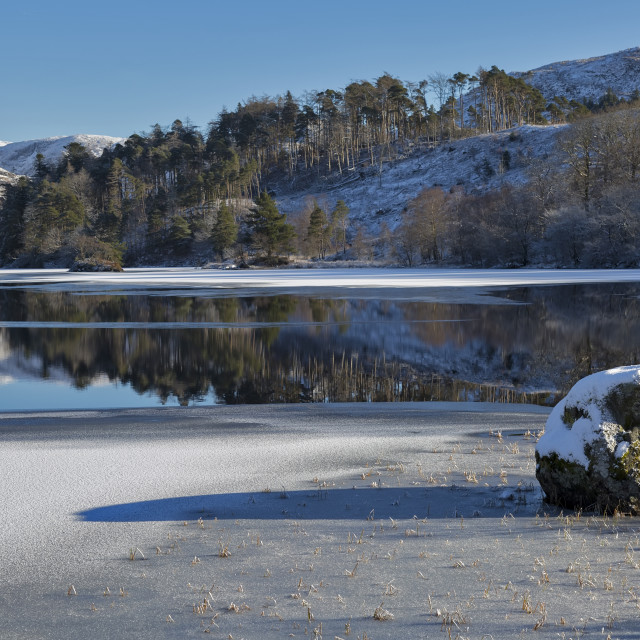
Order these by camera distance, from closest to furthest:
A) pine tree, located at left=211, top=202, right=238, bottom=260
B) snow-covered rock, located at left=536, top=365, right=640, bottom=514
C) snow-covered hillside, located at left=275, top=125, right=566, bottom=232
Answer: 1. snow-covered rock, located at left=536, top=365, right=640, bottom=514
2. pine tree, located at left=211, top=202, right=238, bottom=260
3. snow-covered hillside, located at left=275, top=125, right=566, bottom=232

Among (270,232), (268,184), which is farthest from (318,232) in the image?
(268,184)

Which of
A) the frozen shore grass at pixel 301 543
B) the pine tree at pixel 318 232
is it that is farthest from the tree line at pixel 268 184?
the frozen shore grass at pixel 301 543

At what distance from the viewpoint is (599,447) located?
5.98 metres

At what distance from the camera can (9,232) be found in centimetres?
12044

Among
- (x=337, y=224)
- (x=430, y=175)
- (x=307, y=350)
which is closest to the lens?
(x=307, y=350)

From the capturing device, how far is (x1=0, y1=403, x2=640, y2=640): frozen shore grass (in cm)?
429

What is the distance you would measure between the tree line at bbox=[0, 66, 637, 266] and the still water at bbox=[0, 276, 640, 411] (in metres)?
A: 41.8

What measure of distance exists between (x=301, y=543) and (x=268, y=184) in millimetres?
133424

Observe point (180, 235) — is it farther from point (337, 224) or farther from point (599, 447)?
point (599, 447)

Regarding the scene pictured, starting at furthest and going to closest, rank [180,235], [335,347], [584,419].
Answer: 1. [180,235]
2. [335,347]
3. [584,419]

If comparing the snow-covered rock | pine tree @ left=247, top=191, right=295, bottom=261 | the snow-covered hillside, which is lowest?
the snow-covered rock

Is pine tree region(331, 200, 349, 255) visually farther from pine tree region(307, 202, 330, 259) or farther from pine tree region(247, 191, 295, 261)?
pine tree region(247, 191, 295, 261)

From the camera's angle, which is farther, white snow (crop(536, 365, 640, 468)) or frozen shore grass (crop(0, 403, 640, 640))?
white snow (crop(536, 365, 640, 468))

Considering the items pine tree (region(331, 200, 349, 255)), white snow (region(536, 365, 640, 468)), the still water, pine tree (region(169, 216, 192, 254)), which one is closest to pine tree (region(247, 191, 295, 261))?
pine tree (region(331, 200, 349, 255))
